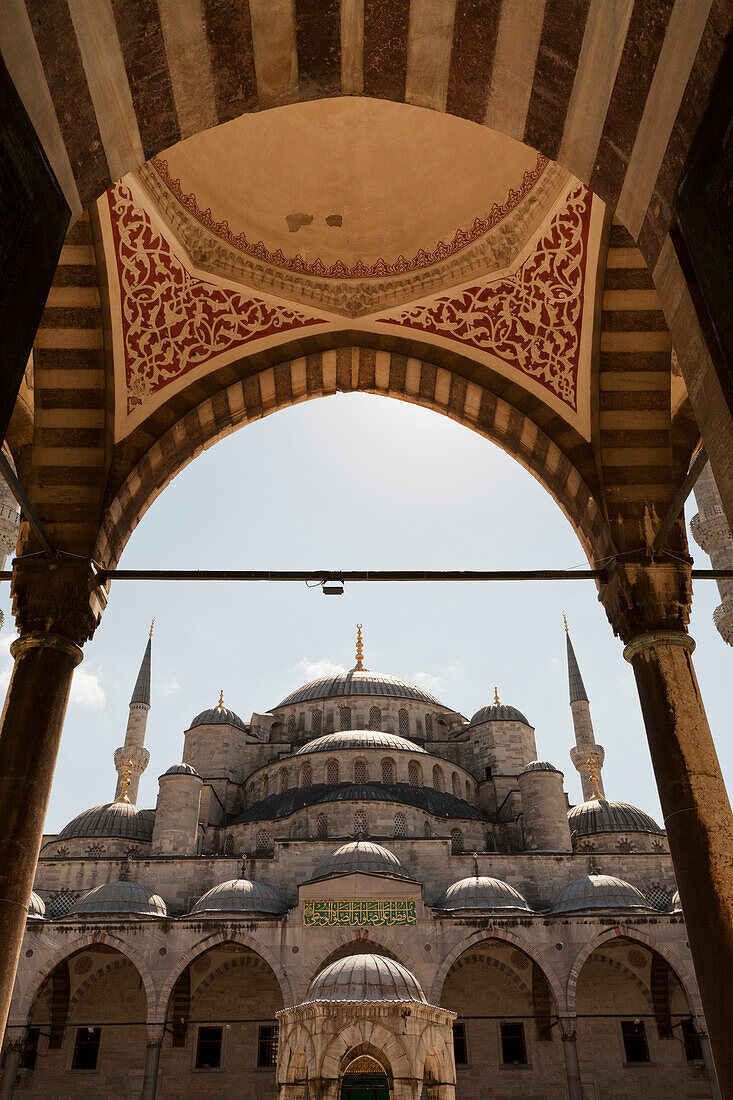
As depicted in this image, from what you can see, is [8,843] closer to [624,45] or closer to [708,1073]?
[624,45]

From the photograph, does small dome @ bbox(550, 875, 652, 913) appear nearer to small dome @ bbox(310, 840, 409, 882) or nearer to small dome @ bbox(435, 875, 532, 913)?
small dome @ bbox(435, 875, 532, 913)

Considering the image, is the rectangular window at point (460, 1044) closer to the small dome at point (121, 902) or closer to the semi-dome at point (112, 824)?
the small dome at point (121, 902)

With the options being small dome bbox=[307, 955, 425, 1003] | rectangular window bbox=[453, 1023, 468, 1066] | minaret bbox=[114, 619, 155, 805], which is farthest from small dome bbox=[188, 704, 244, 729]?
small dome bbox=[307, 955, 425, 1003]

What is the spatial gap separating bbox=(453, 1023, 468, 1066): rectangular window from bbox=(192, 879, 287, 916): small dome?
566cm

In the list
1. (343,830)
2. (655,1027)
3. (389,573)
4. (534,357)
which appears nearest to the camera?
(389,573)

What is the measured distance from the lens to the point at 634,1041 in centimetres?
2258

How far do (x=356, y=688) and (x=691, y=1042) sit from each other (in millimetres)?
18497

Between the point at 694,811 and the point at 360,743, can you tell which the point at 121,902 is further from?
the point at 694,811

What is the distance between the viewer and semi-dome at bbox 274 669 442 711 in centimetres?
3678

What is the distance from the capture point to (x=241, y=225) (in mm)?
7695

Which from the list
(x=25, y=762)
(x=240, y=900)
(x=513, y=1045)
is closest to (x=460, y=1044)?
(x=513, y=1045)

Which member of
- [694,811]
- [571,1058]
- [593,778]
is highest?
[593,778]

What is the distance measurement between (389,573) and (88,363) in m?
3.08

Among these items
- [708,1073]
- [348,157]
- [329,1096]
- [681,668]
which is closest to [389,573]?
[681,668]
